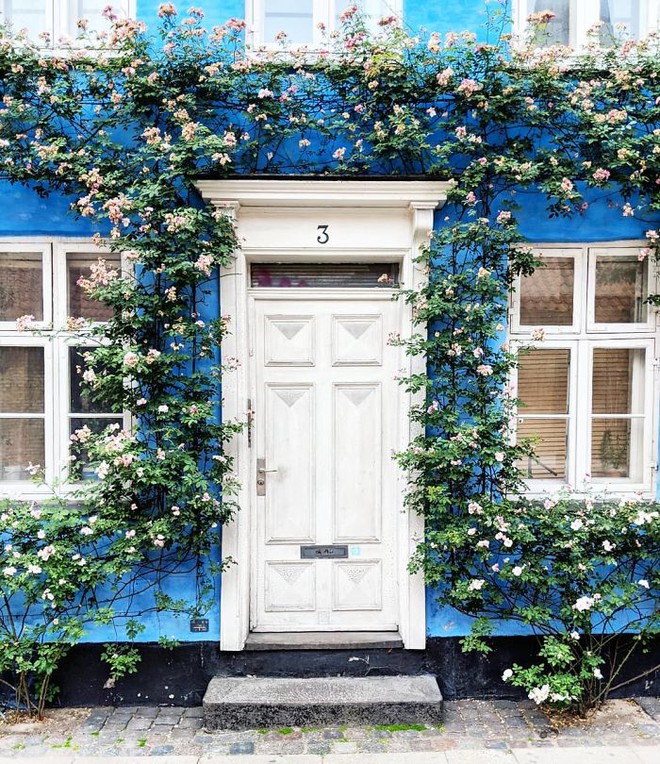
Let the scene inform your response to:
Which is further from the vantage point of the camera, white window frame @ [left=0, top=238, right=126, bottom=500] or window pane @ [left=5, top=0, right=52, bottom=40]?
window pane @ [left=5, top=0, right=52, bottom=40]

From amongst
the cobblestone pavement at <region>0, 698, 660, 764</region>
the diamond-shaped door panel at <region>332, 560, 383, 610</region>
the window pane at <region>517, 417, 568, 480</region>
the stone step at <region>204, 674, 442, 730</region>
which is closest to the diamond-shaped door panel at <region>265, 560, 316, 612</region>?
the diamond-shaped door panel at <region>332, 560, 383, 610</region>

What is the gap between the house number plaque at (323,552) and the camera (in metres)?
4.66

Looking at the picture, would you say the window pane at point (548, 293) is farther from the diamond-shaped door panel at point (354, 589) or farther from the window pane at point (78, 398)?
the window pane at point (78, 398)

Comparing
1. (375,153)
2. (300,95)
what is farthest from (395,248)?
(300,95)

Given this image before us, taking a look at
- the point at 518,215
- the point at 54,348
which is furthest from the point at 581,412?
the point at 54,348

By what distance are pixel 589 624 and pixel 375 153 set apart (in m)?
3.33

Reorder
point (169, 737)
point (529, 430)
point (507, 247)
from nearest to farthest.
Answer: point (169, 737)
point (507, 247)
point (529, 430)

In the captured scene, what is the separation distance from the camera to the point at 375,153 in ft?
14.3

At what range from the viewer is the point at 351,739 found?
3975 millimetres

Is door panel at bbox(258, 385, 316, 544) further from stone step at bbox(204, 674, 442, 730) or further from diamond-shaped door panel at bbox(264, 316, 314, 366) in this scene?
stone step at bbox(204, 674, 442, 730)

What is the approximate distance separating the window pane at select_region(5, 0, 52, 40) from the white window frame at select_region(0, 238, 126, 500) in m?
1.51

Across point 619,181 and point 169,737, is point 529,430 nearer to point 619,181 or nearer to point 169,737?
point 619,181

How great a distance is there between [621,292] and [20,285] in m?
4.17

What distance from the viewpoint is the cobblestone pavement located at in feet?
12.5
